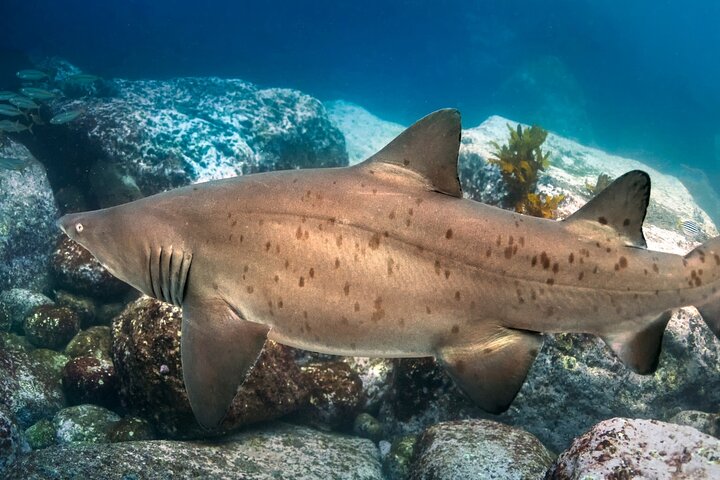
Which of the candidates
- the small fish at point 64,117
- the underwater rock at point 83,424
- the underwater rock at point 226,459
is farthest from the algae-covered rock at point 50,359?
the small fish at point 64,117

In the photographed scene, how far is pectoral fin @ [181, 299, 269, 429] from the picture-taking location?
9.32 feet

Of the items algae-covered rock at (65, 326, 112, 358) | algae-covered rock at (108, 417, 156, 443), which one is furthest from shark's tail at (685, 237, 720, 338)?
algae-covered rock at (65, 326, 112, 358)

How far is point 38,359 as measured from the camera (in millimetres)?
7273

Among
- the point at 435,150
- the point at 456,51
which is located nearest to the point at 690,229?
the point at 435,150

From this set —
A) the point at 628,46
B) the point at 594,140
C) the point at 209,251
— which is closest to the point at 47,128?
the point at 209,251

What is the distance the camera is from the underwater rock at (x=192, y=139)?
452 inches

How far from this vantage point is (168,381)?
5297 mm

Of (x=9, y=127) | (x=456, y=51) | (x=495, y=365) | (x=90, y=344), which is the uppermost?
(x=456, y=51)

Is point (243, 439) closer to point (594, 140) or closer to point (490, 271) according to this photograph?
point (490, 271)

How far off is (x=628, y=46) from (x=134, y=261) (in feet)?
238

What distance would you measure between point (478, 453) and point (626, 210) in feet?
10.2

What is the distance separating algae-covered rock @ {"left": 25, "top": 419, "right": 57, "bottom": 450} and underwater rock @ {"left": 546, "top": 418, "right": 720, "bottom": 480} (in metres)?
6.28

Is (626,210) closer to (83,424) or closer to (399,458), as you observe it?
(399,458)

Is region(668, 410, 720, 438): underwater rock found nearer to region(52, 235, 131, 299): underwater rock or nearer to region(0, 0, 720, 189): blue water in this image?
region(52, 235, 131, 299): underwater rock
